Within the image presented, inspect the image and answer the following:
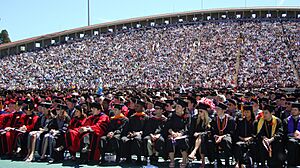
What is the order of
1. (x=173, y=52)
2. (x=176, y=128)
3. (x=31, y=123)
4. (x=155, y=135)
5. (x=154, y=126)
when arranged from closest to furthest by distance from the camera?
1. (x=176, y=128)
2. (x=155, y=135)
3. (x=154, y=126)
4. (x=31, y=123)
5. (x=173, y=52)

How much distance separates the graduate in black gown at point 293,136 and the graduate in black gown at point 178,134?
2074 millimetres

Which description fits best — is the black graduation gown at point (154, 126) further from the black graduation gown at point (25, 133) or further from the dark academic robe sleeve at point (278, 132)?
the black graduation gown at point (25, 133)

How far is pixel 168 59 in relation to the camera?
44.9m

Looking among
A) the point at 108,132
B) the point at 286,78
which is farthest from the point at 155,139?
the point at 286,78

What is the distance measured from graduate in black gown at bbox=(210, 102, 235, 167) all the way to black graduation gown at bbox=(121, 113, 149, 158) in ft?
5.64

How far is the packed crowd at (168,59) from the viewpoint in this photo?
1544 inches

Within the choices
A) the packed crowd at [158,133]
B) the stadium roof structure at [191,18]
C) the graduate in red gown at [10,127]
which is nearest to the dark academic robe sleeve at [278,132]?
the packed crowd at [158,133]

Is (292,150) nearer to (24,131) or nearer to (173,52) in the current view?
(24,131)

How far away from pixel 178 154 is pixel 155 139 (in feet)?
2.40

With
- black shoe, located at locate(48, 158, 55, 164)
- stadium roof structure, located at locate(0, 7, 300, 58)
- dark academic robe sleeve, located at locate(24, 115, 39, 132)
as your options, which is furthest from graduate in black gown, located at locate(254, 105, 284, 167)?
stadium roof structure, located at locate(0, 7, 300, 58)

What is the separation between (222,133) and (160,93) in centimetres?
858

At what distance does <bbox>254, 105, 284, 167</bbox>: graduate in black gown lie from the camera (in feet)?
25.9

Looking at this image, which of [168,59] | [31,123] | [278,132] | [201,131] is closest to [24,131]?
[31,123]

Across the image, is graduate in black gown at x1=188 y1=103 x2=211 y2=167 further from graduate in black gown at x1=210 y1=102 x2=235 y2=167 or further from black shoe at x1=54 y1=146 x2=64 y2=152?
black shoe at x1=54 y1=146 x2=64 y2=152
